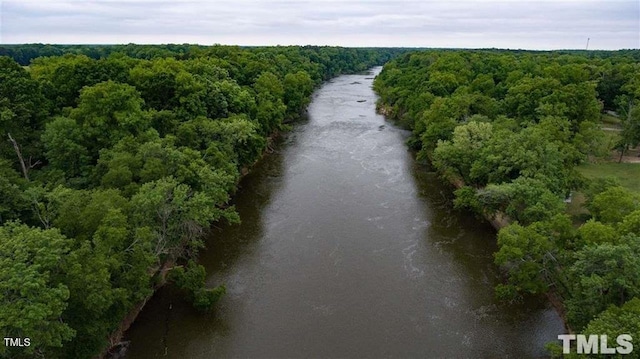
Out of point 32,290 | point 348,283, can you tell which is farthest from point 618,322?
point 32,290

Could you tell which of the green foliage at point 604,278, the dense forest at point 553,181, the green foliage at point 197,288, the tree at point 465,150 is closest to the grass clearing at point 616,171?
the dense forest at point 553,181

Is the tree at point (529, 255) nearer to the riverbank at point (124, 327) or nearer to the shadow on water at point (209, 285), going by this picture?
the shadow on water at point (209, 285)

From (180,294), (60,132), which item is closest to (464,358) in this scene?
(180,294)

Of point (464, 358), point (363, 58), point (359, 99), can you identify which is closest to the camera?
point (464, 358)

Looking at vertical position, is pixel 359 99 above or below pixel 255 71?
below

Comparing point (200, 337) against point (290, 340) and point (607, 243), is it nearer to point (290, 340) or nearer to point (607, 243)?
point (290, 340)

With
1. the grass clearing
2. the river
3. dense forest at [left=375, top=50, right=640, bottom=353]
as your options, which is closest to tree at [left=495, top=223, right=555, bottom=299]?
dense forest at [left=375, top=50, right=640, bottom=353]

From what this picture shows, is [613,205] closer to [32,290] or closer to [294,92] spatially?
[32,290]
